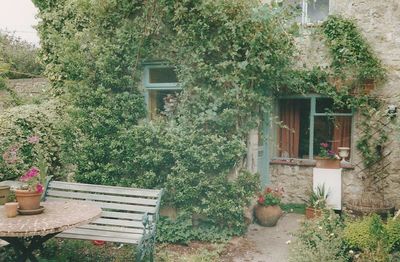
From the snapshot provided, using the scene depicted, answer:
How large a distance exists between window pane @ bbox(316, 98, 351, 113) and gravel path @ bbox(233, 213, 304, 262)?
→ 241 cm

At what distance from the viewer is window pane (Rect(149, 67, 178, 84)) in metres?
6.84

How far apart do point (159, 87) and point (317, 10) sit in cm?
428

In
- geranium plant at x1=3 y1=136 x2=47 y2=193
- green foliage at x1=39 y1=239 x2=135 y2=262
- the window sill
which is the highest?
geranium plant at x1=3 y1=136 x2=47 y2=193

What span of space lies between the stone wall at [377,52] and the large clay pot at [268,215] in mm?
1856

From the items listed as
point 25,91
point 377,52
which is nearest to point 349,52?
point 377,52

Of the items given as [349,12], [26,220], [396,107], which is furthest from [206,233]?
[349,12]

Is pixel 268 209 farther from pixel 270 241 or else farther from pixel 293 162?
pixel 293 162

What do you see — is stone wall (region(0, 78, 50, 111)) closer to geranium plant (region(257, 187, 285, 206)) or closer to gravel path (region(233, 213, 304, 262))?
geranium plant (region(257, 187, 285, 206))

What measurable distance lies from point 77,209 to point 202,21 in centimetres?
339

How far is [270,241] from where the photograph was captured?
20.6ft

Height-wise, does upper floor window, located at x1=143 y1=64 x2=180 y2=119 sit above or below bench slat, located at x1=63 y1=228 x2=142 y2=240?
above

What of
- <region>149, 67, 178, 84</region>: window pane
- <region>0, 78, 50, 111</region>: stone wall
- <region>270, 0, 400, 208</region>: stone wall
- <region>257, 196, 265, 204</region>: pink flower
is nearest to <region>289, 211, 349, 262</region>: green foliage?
<region>257, 196, 265, 204</region>: pink flower

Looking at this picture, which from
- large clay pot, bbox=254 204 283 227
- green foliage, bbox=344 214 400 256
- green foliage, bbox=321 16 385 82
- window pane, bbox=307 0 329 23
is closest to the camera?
green foliage, bbox=344 214 400 256

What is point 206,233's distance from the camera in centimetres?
611
